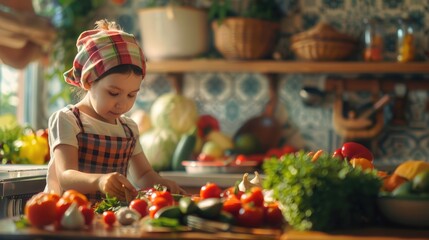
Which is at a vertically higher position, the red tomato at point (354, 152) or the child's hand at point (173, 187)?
the red tomato at point (354, 152)

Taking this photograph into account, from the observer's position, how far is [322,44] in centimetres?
487

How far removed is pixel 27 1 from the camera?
4.52 m

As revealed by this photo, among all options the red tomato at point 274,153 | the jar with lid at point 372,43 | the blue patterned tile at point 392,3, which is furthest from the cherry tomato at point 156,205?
the blue patterned tile at point 392,3

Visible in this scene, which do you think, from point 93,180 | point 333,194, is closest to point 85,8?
point 93,180

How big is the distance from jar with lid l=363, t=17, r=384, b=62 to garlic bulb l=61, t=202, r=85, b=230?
130 inches

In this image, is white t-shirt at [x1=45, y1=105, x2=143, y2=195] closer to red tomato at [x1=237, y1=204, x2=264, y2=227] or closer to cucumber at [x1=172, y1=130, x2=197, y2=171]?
red tomato at [x1=237, y1=204, x2=264, y2=227]

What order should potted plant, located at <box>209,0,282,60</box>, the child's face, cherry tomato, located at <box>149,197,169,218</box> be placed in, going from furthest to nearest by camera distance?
potted plant, located at <box>209,0,282,60</box> → the child's face → cherry tomato, located at <box>149,197,169,218</box>

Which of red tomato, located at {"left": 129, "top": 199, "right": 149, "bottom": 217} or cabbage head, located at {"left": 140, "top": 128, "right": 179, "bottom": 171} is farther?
cabbage head, located at {"left": 140, "top": 128, "right": 179, "bottom": 171}

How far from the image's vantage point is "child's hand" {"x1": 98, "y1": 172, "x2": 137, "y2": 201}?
2299 mm

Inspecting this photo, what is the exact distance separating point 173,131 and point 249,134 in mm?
457

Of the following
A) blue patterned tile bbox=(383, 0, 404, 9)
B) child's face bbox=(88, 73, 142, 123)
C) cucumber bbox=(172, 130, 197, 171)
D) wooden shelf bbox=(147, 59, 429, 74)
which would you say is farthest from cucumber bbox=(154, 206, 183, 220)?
blue patterned tile bbox=(383, 0, 404, 9)

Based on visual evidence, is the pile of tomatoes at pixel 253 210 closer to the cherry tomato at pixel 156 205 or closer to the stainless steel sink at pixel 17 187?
the cherry tomato at pixel 156 205

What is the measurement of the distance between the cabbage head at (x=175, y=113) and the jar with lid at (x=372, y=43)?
1084 millimetres

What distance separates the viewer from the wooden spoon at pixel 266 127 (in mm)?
Result: 5223
